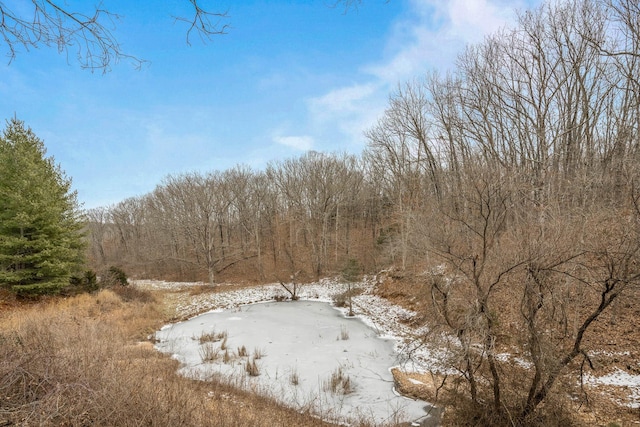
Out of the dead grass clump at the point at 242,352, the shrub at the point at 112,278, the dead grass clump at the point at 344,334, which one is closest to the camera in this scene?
the dead grass clump at the point at 242,352

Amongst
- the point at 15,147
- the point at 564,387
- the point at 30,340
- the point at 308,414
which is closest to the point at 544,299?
the point at 564,387

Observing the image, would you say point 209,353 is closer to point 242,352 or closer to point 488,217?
point 242,352

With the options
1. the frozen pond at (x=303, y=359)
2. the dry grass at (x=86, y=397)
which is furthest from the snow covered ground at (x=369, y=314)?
the dry grass at (x=86, y=397)

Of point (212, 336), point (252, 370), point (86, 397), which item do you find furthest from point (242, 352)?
point (86, 397)

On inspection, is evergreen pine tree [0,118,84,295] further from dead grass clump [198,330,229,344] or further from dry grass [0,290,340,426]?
dry grass [0,290,340,426]

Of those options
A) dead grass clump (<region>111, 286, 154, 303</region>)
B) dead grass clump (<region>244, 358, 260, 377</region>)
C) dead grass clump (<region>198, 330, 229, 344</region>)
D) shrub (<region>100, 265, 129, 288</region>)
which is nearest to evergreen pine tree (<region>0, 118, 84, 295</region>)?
dead grass clump (<region>111, 286, 154, 303</region>)

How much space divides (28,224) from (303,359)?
12.7 m

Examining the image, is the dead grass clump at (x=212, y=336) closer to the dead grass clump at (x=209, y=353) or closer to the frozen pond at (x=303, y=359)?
the frozen pond at (x=303, y=359)

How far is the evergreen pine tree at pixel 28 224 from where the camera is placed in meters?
13.0

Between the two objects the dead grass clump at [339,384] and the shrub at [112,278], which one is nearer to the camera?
the dead grass clump at [339,384]

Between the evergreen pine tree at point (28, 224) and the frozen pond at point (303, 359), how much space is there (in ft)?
18.9

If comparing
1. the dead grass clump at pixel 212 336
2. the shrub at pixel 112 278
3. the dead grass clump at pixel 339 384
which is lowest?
the dead grass clump at pixel 339 384

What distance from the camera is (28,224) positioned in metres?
12.9

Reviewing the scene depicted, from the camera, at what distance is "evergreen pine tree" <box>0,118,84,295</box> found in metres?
13.0
